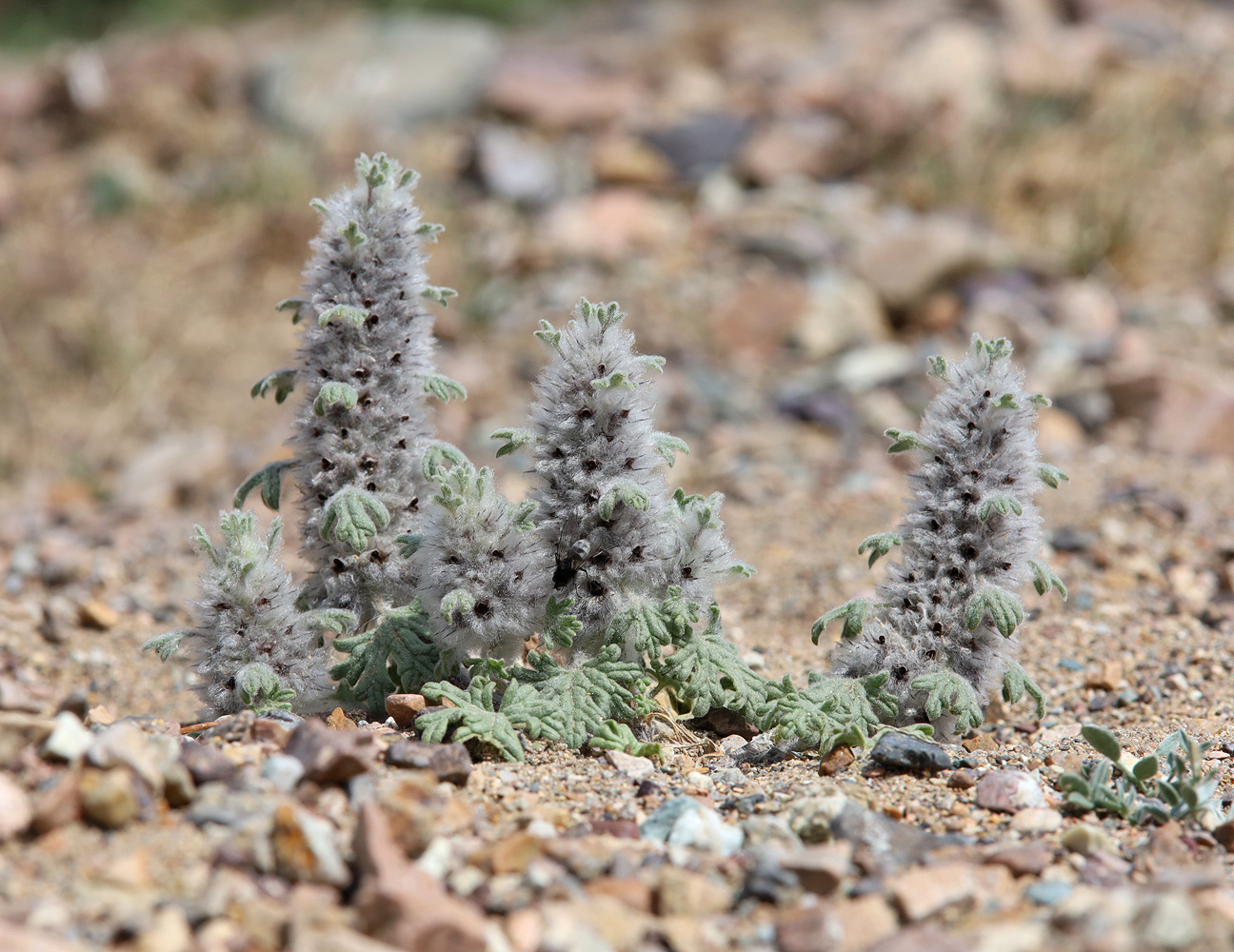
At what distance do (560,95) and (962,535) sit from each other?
7.88 m

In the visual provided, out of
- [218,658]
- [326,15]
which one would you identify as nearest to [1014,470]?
[218,658]

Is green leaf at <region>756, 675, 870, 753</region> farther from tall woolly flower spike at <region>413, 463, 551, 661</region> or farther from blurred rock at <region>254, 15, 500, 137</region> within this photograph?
blurred rock at <region>254, 15, 500, 137</region>

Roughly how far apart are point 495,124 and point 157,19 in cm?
610

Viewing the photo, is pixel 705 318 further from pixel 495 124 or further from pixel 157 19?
pixel 157 19

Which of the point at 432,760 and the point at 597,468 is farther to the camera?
the point at 597,468

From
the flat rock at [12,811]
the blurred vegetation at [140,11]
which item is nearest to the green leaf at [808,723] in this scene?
the flat rock at [12,811]

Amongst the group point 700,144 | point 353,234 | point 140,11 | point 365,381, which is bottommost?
point 365,381

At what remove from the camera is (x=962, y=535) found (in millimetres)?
3053

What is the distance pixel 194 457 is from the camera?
21.7 ft

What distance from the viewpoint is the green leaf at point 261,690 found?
2979 mm

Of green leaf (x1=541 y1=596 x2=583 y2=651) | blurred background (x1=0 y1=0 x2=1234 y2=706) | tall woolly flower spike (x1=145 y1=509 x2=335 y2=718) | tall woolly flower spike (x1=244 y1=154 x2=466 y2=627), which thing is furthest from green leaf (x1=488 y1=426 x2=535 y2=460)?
blurred background (x1=0 y1=0 x2=1234 y2=706)

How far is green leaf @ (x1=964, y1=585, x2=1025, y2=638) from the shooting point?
2941 millimetres

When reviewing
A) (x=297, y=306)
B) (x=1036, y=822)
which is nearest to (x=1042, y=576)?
(x=1036, y=822)

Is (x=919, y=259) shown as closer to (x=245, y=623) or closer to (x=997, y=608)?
(x=997, y=608)
